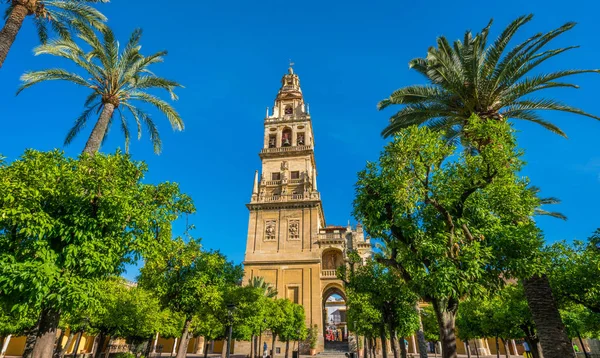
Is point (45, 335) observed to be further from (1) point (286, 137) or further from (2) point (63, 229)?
(1) point (286, 137)

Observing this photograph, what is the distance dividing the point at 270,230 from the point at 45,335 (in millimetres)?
25931

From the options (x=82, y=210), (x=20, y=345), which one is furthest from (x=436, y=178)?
(x=20, y=345)

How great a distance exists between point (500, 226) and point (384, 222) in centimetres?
288

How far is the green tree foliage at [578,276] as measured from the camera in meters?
11.0

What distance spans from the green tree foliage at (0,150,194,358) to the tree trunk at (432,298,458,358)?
7.87 m

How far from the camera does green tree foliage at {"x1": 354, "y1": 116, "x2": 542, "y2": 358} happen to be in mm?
7766

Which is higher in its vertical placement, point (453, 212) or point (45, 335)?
point (453, 212)

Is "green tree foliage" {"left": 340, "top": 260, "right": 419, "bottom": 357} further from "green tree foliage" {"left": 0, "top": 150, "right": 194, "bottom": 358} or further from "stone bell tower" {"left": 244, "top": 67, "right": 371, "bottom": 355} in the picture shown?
"stone bell tower" {"left": 244, "top": 67, "right": 371, "bottom": 355}

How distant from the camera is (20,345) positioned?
3116 centimetres

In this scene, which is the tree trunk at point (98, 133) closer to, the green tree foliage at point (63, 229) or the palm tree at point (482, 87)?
the green tree foliage at point (63, 229)

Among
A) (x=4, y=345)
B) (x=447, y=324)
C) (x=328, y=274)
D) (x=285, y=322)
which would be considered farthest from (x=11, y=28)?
(x=328, y=274)

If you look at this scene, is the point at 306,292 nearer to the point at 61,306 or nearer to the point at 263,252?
the point at 263,252

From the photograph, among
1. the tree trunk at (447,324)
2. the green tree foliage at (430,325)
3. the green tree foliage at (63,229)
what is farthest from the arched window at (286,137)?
the tree trunk at (447,324)

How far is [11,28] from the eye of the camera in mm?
9398
